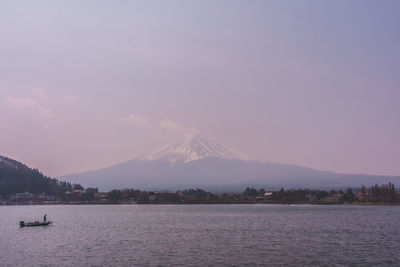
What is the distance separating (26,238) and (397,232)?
5306cm

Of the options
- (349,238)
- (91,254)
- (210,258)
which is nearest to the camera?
(210,258)

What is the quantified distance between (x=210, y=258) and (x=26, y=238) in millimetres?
34817

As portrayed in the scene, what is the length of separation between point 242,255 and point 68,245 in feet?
74.2

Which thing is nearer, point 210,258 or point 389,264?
point 389,264

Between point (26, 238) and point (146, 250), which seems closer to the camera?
point (146, 250)

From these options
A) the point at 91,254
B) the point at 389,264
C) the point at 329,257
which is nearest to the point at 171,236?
the point at 91,254

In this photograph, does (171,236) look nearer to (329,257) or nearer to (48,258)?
(48,258)

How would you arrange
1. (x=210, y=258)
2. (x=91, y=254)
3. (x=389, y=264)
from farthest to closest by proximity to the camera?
(x=91, y=254) → (x=210, y=258) → (x=389, y=264)

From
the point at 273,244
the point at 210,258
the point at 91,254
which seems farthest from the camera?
the point at 273,244

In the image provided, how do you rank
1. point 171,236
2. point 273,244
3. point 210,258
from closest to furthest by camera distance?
point 210,258
point 273,244
point 171,236

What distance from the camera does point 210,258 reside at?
4591 cm

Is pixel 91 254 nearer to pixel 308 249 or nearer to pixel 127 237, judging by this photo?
pixel 127 237

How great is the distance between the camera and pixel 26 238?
6950cm

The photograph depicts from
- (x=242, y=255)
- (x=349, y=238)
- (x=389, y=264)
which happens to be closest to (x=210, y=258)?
(x=242, y=255)
